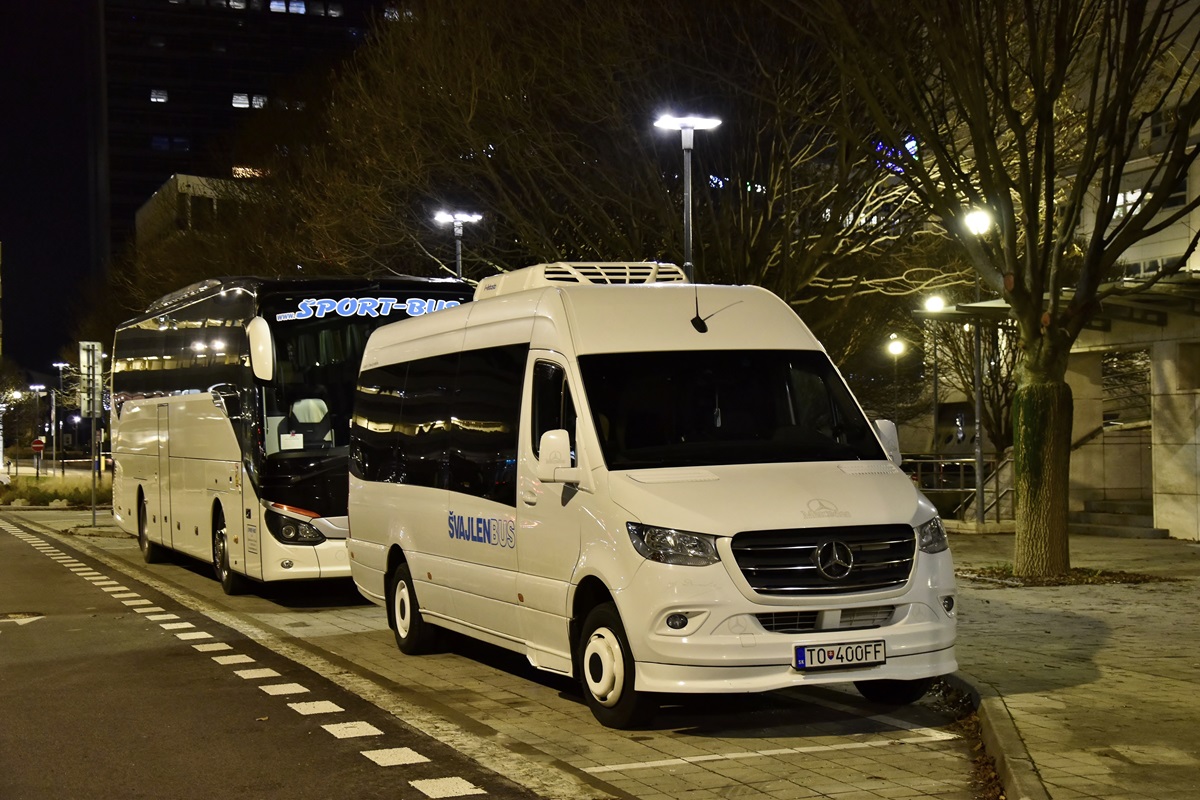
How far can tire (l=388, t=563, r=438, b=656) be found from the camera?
12.9 m

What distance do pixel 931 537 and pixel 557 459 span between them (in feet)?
7.42

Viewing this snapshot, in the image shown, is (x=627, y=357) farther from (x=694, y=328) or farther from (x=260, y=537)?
(x=260, y=537)

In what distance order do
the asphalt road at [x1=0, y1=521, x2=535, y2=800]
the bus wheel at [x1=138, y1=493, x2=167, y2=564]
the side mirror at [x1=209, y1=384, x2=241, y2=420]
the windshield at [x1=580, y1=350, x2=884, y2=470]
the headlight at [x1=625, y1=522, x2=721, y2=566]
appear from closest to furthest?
the asphalt road at [x1=0, y1=521, x2=535, y2=800] → the headlight at [x1=625, y1=522, x2=721, y2=566] → the windshield at [x1=580, y1=350, x2=884, y2=470] → the side mirror at [x1=209, y1=384, x2=241, y2=420] → the bus wheel at [x1=138, y1=493, x2=167, y2=564]

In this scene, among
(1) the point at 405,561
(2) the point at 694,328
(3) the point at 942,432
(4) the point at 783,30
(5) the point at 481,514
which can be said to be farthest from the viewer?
(3) the point at 942,432

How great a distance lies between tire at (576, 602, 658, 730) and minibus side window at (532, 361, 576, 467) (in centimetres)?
106

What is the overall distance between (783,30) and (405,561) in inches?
660

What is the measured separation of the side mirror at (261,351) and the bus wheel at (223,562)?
2523 mm

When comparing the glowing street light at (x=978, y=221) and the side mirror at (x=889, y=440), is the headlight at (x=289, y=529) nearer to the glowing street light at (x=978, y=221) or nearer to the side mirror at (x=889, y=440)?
the side mirror at (x=889, y=440)

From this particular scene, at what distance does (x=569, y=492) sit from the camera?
32.3 ft

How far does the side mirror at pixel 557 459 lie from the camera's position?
9680 mm

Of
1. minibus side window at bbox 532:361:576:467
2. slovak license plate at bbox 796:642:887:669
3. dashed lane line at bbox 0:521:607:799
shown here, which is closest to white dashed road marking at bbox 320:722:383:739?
dashed lane line at bbox 0:521:607:799

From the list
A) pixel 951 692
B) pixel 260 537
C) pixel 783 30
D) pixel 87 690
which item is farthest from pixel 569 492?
pixel 783 30

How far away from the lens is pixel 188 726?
10.0 m

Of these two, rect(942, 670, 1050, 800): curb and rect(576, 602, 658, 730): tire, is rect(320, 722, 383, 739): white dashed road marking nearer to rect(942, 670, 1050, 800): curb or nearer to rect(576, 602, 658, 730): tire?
rect(576, 602, 658, 730): tire
